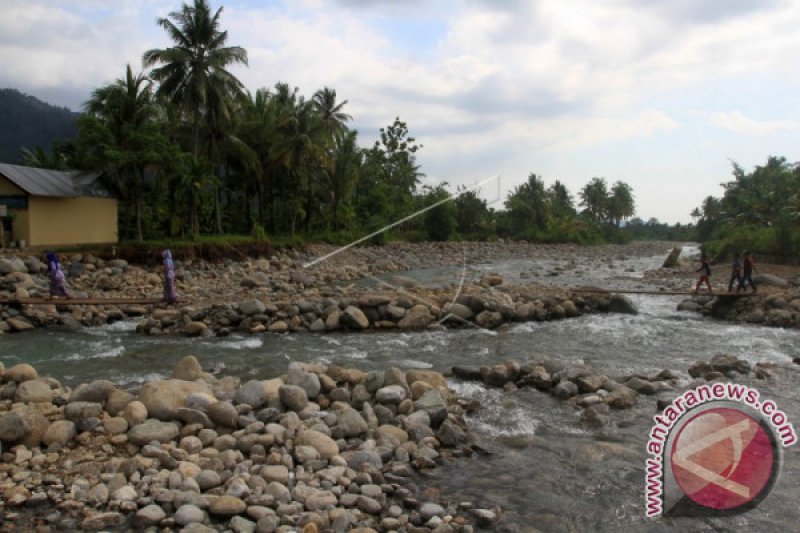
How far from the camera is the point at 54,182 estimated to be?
2192 cm

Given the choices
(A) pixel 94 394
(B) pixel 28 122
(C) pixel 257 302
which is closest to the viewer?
(A) pixel 94 394

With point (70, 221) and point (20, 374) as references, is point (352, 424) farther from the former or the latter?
point (70, 221)

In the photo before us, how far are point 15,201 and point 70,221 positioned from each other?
2058mm

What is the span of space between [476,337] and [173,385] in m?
7.91

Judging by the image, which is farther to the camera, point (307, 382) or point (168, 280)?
point (168, 280)

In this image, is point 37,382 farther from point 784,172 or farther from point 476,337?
point 784,172

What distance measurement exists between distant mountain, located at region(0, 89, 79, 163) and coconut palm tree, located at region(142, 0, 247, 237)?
55385 mm

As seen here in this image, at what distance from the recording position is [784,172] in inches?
1467

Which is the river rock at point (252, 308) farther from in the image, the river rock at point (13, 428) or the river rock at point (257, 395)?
the river rock at point (13, 428)

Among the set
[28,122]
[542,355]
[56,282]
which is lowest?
[542,355]

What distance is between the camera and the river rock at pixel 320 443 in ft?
19.0

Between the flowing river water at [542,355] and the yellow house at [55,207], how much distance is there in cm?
891

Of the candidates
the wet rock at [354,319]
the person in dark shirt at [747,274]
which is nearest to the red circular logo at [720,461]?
the wet rock at [354,319]

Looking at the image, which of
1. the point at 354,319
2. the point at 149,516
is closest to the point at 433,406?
the point at 149,516
